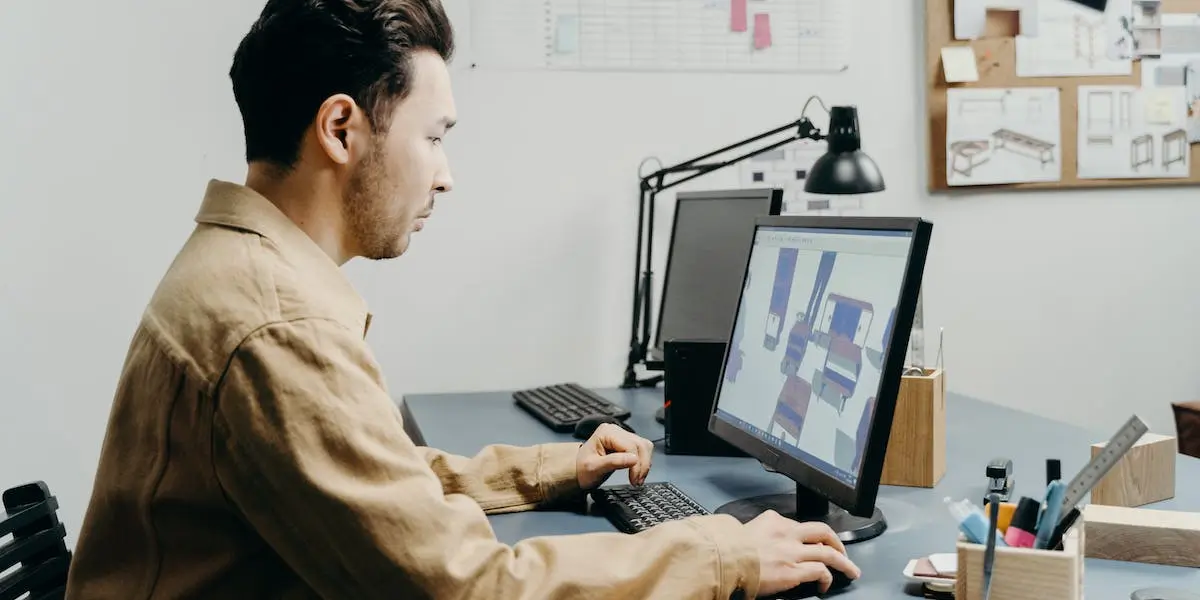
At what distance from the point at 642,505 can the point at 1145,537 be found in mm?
588

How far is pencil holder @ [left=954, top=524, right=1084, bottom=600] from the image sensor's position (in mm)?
943

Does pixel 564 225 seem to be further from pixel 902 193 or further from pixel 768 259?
pixel 768 259

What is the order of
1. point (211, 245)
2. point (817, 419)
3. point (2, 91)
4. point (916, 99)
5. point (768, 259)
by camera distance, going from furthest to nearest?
point (916, 99)
point (2, 91)
point (768, 259)
point (817, 419)
point (211, 245)

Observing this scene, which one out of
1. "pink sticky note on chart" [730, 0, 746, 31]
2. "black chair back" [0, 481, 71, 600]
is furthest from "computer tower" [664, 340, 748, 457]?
"pink sticky note on chart" [730, 0, 746, 31]

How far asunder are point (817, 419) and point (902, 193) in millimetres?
1618

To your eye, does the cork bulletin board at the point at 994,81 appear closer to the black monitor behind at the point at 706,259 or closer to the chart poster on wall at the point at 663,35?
the chart poster on wall at the point at 663,35

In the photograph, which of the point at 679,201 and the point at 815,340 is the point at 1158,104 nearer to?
the point at 679,201

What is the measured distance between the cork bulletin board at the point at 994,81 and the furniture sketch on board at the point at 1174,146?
6.5 inches

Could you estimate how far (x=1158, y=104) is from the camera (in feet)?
9.19

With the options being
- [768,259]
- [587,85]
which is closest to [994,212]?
[587,85]

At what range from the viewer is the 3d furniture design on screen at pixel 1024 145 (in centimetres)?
273

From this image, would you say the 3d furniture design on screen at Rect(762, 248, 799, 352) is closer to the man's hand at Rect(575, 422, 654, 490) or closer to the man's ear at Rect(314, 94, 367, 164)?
the man's hand at Rect(575, 422, 654, 490)

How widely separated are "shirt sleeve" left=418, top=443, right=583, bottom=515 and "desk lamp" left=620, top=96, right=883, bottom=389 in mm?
869

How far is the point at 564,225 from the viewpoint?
2576 mm
